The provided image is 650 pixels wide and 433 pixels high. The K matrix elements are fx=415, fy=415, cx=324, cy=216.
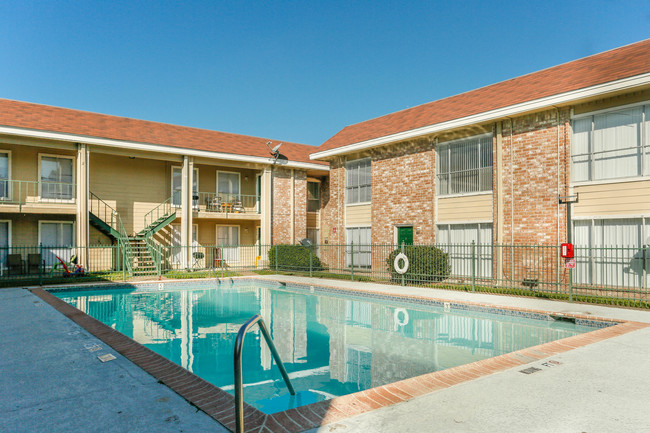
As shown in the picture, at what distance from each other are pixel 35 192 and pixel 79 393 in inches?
680

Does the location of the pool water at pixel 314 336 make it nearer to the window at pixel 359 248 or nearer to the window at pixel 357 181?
the window at pixel 359 248

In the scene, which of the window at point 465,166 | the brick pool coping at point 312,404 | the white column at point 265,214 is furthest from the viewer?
the white column at point 265,214

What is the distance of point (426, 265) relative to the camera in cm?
1452

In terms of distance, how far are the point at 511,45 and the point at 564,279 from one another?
9.99m

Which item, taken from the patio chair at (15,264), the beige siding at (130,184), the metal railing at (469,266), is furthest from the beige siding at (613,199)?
the patio chair at (15,264)

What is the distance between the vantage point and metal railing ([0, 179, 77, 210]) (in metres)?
17.0

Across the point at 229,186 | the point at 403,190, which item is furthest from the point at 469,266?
the point at 229,186

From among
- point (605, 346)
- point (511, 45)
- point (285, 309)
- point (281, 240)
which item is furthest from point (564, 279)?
point (281, 240)

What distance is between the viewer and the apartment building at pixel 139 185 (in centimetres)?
1709

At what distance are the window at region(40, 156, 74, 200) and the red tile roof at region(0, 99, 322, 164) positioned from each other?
5.86 ft

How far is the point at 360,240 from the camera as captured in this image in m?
20.2

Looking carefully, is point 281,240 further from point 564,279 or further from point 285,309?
point 564,279

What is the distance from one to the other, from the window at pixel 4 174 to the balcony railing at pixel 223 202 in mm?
6764

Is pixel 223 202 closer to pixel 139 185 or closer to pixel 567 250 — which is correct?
pixel 139 185
